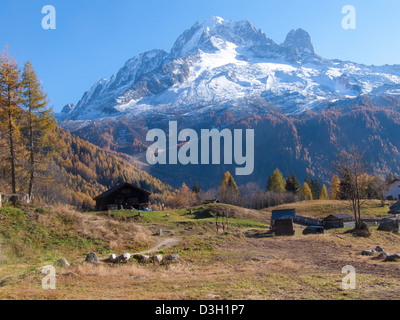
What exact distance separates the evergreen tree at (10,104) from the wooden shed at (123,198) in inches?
1303

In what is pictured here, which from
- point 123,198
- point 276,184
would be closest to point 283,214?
point 123,198

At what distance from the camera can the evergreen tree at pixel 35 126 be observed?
33.6 metres

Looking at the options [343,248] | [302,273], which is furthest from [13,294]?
[343,248]

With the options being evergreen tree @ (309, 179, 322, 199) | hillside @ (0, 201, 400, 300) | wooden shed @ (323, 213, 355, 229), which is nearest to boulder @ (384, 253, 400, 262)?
hillside @ (0, 201, 400, 300)

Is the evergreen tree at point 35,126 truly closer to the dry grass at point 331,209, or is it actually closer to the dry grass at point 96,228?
the dry grass at point 96,228

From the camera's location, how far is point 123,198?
2618 inches

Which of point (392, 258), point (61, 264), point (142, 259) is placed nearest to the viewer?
point (61, 264)

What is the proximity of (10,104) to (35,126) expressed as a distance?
326 cm

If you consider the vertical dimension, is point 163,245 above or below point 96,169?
below

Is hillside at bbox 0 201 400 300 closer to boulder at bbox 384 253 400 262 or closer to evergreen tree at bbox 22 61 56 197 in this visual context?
boulder at bbox 384 253 400 262

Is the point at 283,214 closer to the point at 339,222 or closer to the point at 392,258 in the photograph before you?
the point at 339,222

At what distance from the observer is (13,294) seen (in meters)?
11.5
